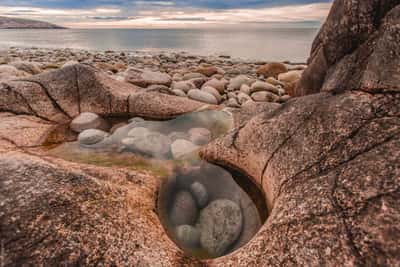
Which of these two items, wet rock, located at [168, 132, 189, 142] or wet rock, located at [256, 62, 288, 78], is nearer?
wet rock, located at [168, 132, 189, 142]

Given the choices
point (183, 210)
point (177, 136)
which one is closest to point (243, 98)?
point (177, 136)

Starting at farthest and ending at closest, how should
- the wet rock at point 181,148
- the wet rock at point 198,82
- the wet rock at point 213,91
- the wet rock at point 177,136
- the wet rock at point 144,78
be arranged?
the wet rock at point 198,82
the wet rock at point 213,91
the wet rock at point 144,78
the wet rock at point 177,136
the wet rock at point 181,148

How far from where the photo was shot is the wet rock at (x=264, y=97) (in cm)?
738

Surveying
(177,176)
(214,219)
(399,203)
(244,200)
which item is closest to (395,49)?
(399,203)

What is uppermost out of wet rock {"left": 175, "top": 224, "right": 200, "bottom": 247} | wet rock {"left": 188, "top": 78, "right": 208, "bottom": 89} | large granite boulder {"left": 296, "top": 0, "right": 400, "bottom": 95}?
large granite boulder {"left": 296, "top": 0, "right": 400, "bottom": 95}

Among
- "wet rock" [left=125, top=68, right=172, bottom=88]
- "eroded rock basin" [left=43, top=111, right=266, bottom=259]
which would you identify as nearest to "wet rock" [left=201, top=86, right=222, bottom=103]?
"wet rock" [left=125, top=68, right=172, bottom=88]

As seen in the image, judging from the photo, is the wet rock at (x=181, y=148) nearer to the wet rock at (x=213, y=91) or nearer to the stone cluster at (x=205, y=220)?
the stone cluster at (x=205, y=220)

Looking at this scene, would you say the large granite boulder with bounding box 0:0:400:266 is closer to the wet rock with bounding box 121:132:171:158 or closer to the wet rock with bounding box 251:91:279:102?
the wet rock with bounding box 121:132:171:158

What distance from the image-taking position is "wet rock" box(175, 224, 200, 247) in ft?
8.53

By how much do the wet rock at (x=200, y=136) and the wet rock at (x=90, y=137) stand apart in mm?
1517

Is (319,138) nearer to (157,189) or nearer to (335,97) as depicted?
(335,97)

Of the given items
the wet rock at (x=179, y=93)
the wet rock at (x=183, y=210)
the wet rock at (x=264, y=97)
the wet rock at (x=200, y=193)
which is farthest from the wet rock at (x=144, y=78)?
the wet rock at (x=183, y=210)

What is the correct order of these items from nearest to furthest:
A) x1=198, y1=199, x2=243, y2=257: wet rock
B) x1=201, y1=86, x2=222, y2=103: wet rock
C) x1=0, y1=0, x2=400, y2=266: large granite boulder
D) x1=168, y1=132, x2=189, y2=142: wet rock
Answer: x1=0, y1=0, x2=400, y2=266: large granite boulder
x1=198, y1=199, x2=243, y2=257: wet rock
x1=168, y1=132, x2=189, y2=142: wet rock
x1=201, y1=86, x2=222, y2=103: wet rock

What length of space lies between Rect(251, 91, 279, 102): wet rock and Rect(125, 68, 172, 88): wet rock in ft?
8.34
